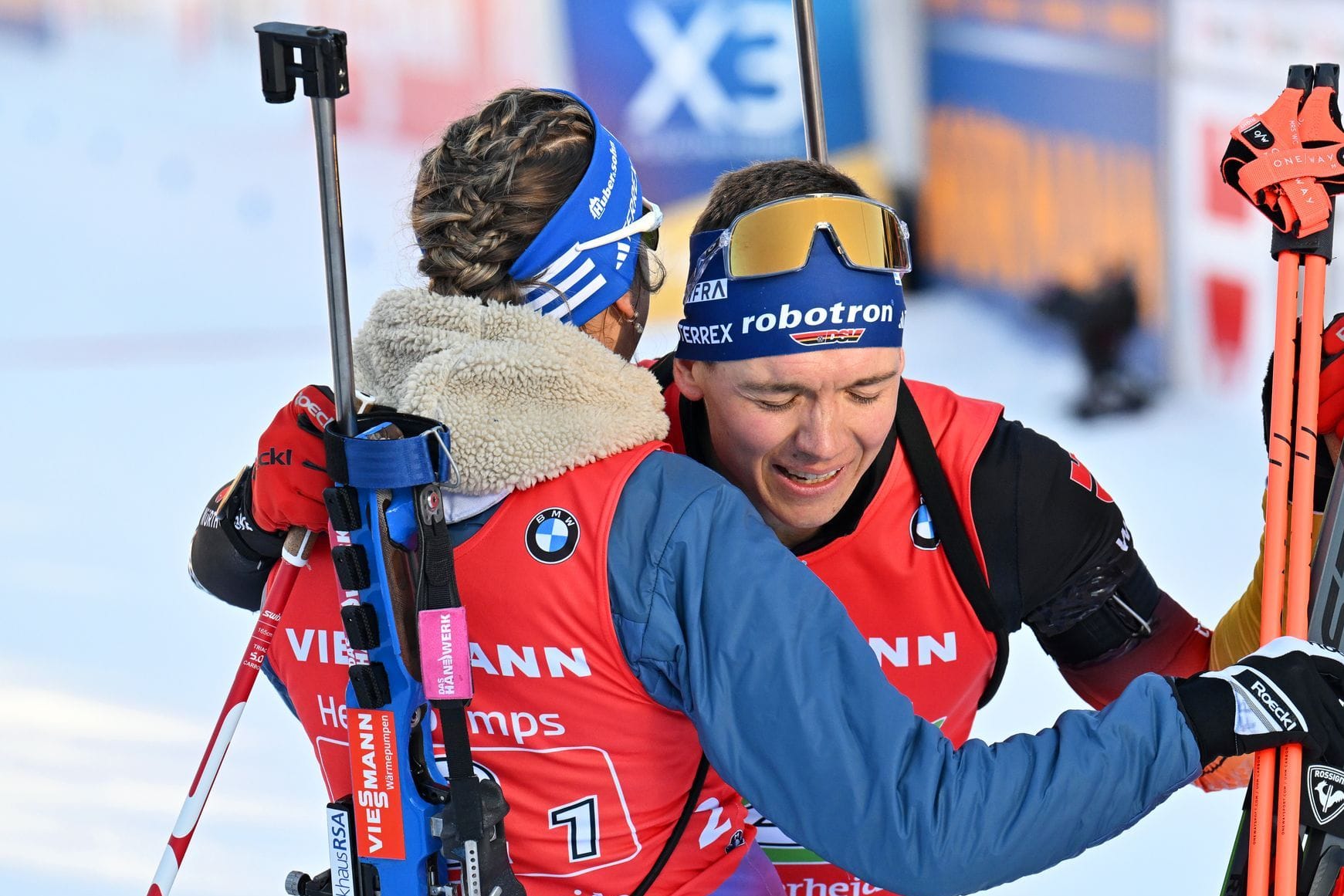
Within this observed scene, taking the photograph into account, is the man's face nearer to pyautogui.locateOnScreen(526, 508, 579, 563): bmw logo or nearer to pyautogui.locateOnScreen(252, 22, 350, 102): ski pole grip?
pyautogui.locateOnScreen(526, 508, 579, 563): bmw logo

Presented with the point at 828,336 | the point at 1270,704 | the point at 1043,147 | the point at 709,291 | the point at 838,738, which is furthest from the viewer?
the point at 1043,147

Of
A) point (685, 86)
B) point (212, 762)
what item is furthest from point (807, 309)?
point (685, 86)

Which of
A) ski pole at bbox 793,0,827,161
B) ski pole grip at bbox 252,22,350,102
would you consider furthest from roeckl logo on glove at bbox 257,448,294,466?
ski pole at bbox 793,0,827,161

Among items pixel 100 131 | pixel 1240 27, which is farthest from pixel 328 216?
pixel 100 131

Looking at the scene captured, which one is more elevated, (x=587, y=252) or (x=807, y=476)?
(x=587, y=252)

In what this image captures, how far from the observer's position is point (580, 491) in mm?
1593

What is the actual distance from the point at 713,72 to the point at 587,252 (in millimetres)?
5632

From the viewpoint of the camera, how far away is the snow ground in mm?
3475

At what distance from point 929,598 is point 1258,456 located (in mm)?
3828

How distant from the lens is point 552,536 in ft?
5.23

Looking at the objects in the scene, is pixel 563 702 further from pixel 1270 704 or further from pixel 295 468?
pixel 1270 704

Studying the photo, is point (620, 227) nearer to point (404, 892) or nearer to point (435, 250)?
point (435, 250)

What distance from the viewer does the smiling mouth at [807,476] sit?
1966 mm

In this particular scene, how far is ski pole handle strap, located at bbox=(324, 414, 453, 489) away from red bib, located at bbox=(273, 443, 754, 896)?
11cm
